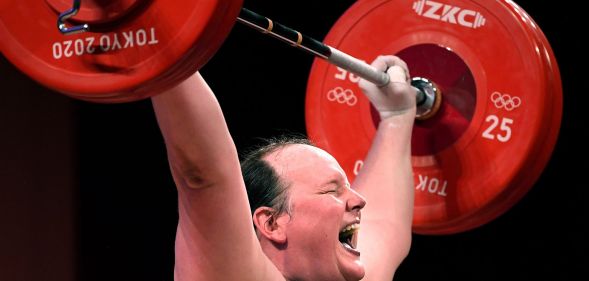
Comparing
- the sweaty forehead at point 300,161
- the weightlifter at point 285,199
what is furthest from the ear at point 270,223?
the sweaty forehead at point 300,161

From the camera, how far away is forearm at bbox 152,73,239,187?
1.69m

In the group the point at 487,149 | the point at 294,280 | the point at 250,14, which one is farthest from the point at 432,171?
the point at 250,14

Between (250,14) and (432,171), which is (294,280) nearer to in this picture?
(250,14)

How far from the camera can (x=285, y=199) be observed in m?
2.25

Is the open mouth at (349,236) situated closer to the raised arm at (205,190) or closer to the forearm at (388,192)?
the forearm at (388,192)

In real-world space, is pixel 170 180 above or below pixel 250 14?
below

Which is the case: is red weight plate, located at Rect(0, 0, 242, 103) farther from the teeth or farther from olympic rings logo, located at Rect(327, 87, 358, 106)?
olympic rings logo, located at Rect(327, 87, 358, 106)

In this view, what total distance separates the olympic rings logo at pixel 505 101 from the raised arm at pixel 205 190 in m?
1.05

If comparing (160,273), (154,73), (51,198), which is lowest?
(160,273)

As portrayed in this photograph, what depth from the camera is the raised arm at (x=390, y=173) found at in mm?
2613

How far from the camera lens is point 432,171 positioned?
9.33ft

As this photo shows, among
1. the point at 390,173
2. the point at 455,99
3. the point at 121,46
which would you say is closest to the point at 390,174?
the point at 390,173

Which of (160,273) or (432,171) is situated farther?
(160,273)

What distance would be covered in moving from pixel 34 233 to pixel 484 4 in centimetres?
166
